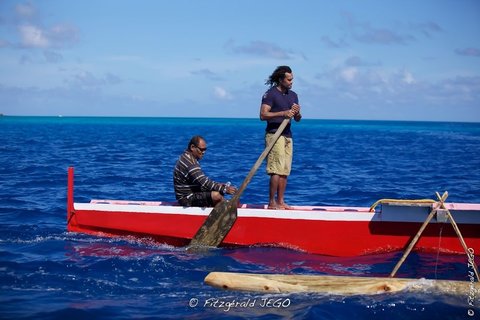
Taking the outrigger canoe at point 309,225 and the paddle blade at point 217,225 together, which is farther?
the paddle blade at point 217,225

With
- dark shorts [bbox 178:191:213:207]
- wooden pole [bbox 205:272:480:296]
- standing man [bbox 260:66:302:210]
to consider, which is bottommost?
wooden pole [bbox 205:272:480:296]

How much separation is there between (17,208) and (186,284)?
6766 millimetres

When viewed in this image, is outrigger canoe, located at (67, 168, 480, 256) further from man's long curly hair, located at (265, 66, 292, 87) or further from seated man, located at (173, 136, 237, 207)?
man's long curly hair, located at (265, 66, 292, 87)

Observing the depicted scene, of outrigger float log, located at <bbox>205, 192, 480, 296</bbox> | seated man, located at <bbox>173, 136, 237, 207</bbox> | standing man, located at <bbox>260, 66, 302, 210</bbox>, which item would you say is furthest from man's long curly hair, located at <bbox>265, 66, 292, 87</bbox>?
outrigger float log, located at <bbox>205, 192, 480, 296</bbox>

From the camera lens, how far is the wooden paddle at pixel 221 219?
941cm

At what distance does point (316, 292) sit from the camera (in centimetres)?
→ 755

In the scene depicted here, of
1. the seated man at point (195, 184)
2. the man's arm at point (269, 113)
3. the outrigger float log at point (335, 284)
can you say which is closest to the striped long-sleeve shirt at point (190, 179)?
the seated man at point (195, 184)

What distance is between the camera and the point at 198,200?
978 centimetres

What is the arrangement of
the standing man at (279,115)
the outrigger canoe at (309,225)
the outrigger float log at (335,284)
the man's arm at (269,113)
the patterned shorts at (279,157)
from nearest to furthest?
the outrigger float log at (335,284) → the outrigger canoe at (309,225) → the man's arm at (269,113) → the standing man at (279,115) → the patterned shorts at (279,157)

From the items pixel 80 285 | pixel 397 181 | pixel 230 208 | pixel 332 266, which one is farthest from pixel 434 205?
pixel 397 181

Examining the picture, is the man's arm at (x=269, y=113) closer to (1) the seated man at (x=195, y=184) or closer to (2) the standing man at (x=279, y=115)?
(2) the standing man at (x=279, y=115)

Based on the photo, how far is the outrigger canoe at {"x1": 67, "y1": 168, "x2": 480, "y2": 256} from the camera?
9008mm

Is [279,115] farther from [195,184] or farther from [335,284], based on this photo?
[335,284]

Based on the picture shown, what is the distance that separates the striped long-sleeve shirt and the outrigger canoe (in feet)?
1.06
